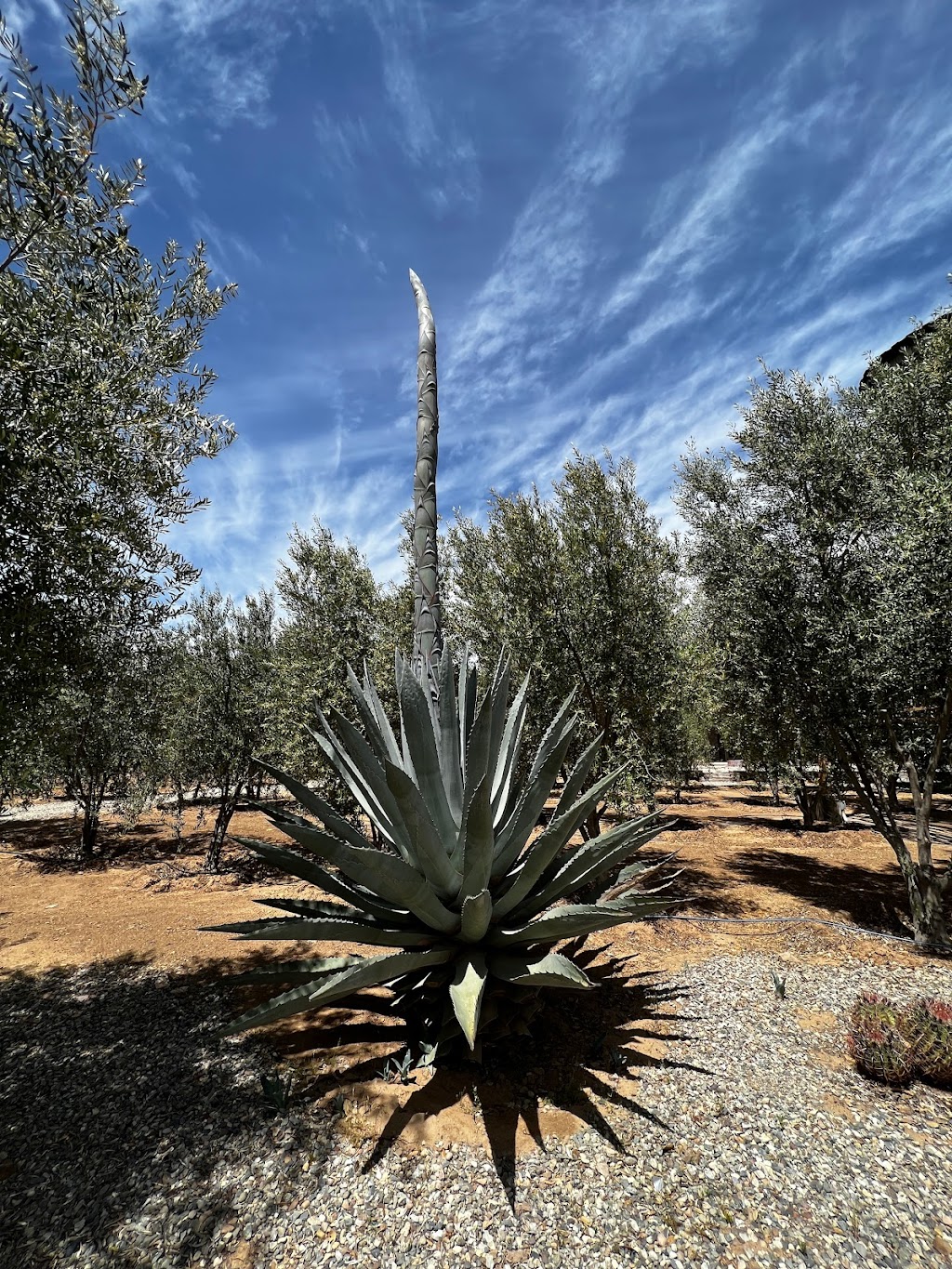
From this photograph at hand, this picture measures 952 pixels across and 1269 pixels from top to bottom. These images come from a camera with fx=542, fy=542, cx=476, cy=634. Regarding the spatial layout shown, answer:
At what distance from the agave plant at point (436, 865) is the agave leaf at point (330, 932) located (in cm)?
1

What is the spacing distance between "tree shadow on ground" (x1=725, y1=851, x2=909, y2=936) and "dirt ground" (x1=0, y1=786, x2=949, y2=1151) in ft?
0.13

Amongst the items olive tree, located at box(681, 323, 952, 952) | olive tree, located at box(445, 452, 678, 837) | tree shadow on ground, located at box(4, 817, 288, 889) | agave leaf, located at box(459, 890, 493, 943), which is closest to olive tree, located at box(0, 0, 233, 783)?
agave leaf, located at box(459, 890, 493, 943)

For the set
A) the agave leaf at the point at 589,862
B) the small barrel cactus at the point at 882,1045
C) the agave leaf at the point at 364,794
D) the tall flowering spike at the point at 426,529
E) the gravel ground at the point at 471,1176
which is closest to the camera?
the gravel ground at the point at 471,1176

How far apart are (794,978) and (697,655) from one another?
484cm

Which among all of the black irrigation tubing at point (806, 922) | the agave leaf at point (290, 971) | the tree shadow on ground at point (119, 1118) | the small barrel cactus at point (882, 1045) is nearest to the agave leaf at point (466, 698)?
the agave leaf at point (290, 971)

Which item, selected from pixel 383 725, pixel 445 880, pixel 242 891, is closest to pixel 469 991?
pixel 445 880

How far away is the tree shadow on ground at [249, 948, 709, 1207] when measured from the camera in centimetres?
327

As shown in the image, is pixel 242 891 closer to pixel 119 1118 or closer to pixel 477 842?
pixel 119 1118

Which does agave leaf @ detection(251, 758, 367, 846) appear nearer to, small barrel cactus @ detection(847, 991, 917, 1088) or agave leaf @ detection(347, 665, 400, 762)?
agave leaf @ detection(347, 665, 400, 762)

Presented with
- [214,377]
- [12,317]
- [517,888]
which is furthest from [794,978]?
[12,317]

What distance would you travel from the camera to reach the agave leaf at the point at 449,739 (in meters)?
4.18

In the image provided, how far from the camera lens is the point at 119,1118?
332 cm

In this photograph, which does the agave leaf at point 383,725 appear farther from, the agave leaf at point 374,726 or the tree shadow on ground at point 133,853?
the tree shadow on ground at point 133,853

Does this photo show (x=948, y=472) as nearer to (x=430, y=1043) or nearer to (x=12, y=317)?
(x=430, y=1043)
